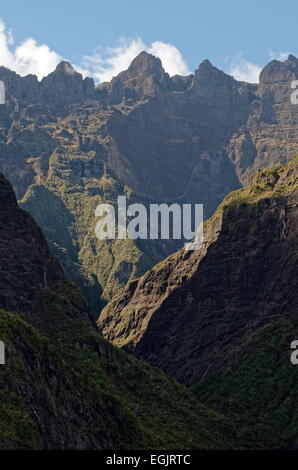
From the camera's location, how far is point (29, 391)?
19975cm

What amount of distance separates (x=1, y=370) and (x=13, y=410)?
40.3 ft
